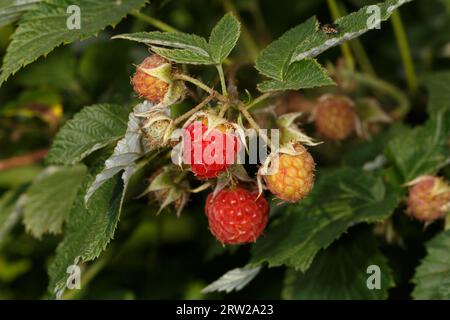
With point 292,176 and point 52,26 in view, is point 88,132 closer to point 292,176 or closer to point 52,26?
point 52,26

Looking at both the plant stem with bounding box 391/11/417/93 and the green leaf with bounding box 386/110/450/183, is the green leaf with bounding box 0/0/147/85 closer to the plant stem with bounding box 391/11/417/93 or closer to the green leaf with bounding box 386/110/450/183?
the green leaf with bounding box 386/110/450/183

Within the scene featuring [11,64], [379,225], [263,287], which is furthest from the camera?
[263,287]

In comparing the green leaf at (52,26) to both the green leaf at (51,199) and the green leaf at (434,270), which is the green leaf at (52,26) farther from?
the green leaf at (434,270)

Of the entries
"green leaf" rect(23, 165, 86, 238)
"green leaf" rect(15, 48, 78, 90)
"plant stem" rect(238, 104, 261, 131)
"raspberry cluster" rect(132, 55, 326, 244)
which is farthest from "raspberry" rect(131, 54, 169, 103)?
"green leaf" rect(15, 48, 78, 90)

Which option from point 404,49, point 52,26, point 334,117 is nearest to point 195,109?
point 52,26

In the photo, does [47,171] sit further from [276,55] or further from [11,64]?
[276,55]
